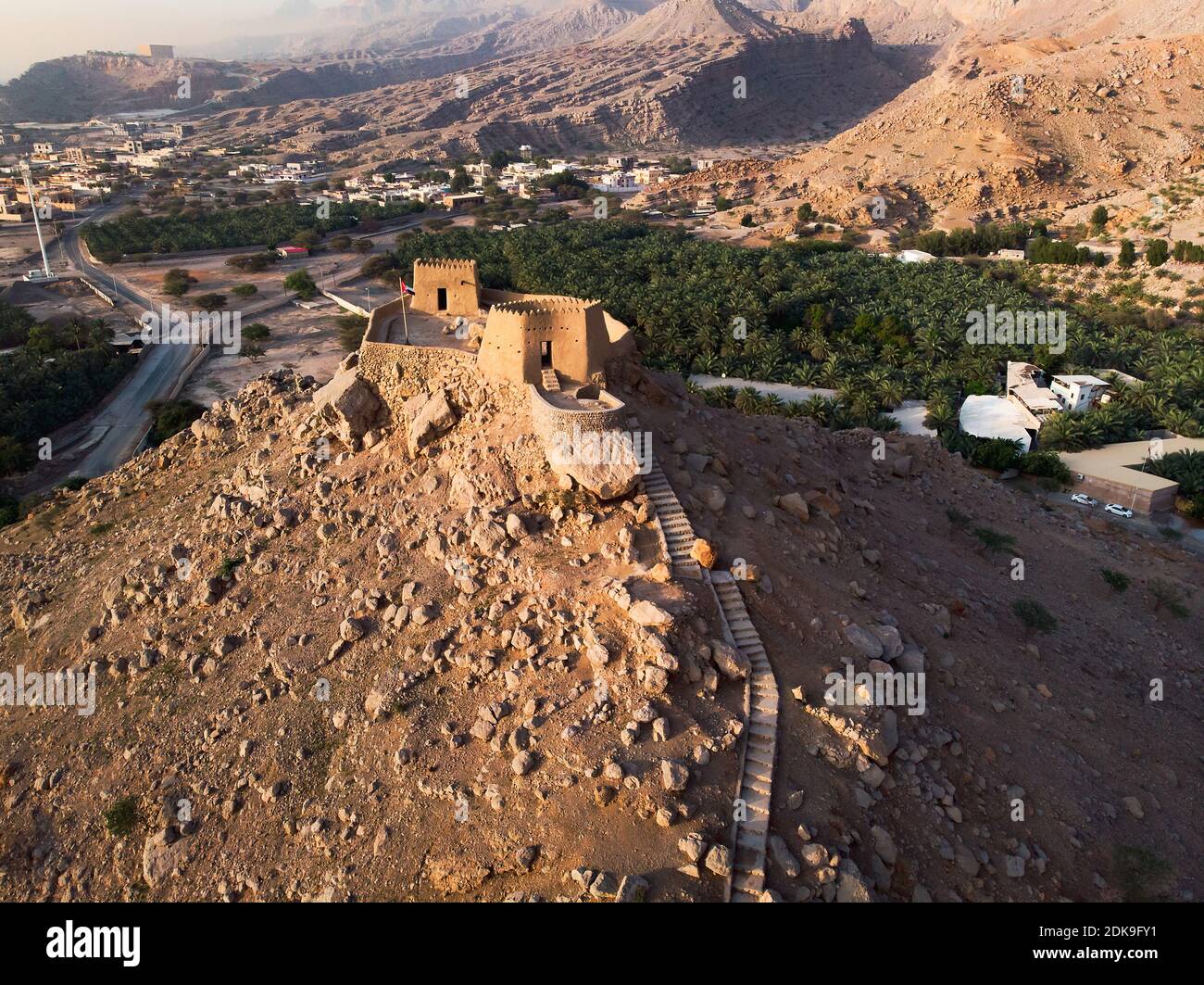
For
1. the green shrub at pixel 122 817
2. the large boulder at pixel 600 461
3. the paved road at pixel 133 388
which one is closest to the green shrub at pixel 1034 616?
the large boulder at pixel 600 461

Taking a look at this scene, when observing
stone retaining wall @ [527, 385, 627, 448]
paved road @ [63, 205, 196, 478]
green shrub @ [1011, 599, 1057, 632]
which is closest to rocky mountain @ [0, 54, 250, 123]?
paved road @ [63, 205, 196, 478]

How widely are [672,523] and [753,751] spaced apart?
456 cm

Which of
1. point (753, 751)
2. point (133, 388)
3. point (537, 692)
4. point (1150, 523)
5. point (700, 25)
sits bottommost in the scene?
point (1150, 523)

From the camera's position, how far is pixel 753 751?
12.2 meters

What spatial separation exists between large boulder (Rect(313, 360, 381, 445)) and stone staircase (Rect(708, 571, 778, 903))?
31.8 ft

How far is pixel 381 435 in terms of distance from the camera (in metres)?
19.1

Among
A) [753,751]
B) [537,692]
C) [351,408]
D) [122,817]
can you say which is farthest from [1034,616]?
[122,817]

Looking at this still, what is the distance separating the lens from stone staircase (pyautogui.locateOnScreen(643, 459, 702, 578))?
14.4 meters

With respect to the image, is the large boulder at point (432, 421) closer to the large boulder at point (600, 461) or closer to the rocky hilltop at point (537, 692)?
the rocky hilltop at point (537, 692)

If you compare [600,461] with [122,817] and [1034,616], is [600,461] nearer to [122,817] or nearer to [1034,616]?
[122,817]

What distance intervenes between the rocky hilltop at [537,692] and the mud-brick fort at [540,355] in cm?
37

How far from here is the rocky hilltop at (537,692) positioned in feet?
38.5

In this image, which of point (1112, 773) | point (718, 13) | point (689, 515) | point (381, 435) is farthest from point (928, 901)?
point (718, 13)

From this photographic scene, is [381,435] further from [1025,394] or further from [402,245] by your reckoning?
[402,245]
